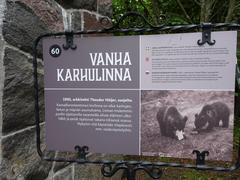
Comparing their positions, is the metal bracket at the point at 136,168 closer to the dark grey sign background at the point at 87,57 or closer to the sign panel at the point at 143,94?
the sign panel at the point at 143,94

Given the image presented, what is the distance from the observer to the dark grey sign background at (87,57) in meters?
1.46

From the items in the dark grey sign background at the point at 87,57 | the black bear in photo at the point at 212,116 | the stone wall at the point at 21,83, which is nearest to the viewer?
the black bear in photo at the point at 212,116

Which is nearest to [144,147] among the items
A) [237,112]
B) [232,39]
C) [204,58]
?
[204,58]

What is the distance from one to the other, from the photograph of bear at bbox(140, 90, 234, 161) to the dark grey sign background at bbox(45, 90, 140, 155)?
38 mm

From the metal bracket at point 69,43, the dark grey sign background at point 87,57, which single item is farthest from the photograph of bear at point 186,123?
the metal bracket at point 69,43

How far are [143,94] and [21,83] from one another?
0.64m

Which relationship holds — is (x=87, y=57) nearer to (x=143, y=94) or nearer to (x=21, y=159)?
(x=143, y=94)

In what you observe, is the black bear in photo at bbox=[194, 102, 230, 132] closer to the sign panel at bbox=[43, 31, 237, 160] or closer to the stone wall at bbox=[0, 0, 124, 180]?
the sign panel at bbox=[43, 31, 237, 160]

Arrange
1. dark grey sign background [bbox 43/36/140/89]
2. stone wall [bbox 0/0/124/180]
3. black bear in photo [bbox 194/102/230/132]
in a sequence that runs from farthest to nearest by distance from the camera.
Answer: stone wall [bbox 0/0/124/180] → dark grey sign background [bbox 43/36/140/89] → black bear in photo [bbox 194/102/230/132]

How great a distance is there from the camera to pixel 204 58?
1.37m

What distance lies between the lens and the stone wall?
5.26 ft

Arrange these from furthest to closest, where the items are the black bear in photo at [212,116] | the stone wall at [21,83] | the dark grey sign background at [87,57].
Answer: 1. the stone wall at [21,83]
2. the dark grey sign background at [87,57]
3. the black bear in photo at [212,116]

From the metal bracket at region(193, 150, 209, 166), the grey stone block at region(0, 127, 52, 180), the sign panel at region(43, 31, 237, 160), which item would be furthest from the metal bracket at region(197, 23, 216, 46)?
the grey stone block at region(0, 127, 52, 180)

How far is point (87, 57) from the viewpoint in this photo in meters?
1.53
